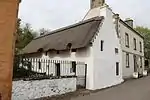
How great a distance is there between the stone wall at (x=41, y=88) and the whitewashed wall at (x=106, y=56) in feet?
10.4

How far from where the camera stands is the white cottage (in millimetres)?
17859

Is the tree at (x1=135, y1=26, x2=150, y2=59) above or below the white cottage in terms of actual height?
above

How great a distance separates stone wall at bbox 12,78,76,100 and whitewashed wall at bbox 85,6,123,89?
3.17 meters

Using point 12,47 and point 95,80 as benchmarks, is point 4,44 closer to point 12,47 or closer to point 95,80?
point 12,47

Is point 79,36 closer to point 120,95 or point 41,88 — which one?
point 120,95

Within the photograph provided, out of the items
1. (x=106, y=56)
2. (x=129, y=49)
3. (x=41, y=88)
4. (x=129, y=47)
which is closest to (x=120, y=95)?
(x=41, y=88)

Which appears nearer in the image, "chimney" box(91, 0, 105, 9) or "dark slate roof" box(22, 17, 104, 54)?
"dark slate roof" box(22, 17, 104, 54)

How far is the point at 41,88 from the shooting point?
525 inches

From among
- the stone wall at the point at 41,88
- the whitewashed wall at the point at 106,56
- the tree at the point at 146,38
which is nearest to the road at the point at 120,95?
the stone wall at the point at 41,88

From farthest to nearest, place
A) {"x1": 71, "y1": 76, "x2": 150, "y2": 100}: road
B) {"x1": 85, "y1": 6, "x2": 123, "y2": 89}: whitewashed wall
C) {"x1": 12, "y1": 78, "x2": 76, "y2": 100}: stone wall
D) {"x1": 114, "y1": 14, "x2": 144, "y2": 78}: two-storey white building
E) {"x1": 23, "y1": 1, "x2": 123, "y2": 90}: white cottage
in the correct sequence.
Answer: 1. {"x1": 114, "y1": 14, "x2": 144, "y2": 78}: two-storey white building
2. {"x1": 85, "y1": 6, "x2": 123, "y2": 89}: whitewashed wall
3. {"x1": 23, "y1": 1, "x2": 123, "y2": 90}: white cottage
4. {"x1": 71, "y1": 76, "x2": 150, "y2": 100}: road
5. {"x1": 12, "y1": 78, "x2": 76, "y2": 100}: stone wall

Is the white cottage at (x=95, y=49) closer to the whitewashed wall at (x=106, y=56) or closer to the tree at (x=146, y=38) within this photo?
the whitewashed wall at (x=106, y=56)

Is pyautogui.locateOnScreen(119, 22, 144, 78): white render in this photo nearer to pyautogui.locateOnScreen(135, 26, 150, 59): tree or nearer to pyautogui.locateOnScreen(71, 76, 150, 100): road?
pyautogui.locateOnScreen(71, 76, 150, 100): road

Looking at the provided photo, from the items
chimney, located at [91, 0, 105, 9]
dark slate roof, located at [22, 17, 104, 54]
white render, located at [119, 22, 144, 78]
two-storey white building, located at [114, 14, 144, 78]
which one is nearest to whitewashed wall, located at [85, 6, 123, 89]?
dark slate roof, located at [22, 17, 104, 54]

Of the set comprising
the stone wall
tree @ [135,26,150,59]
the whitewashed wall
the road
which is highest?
tree @ [135,26,150,59]
